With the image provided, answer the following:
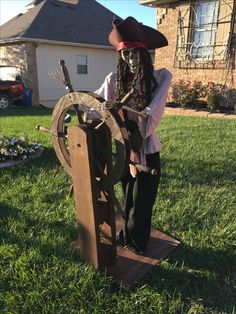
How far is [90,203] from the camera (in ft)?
7.41

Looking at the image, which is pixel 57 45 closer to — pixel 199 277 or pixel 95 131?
pixel 95 131

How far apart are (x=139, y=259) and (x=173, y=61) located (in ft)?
31.4

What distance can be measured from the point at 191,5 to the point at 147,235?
956 cm

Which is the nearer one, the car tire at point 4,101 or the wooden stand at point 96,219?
the wooden stand at point 96,219

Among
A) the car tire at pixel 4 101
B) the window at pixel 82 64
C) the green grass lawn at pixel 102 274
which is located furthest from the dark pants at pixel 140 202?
the window at pixel 82 64

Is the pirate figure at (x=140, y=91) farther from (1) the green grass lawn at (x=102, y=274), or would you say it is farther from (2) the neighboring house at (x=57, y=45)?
(2) the neighboring house at (x=57, y=45)

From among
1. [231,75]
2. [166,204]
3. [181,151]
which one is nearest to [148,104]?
[166,204]

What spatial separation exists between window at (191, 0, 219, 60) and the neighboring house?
8.02 meters

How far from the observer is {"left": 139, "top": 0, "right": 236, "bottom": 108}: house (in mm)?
9727

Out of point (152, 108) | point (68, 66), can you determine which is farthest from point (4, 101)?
point (152, 108)

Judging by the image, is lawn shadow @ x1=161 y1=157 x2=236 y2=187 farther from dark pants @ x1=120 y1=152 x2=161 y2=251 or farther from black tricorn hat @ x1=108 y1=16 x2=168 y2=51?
black tricorn hat @ x1=108 y1=16 x2=168 y2=51

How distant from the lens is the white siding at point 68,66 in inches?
645

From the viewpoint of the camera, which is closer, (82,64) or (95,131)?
(95,131)

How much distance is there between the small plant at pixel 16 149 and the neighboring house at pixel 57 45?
11.6m
